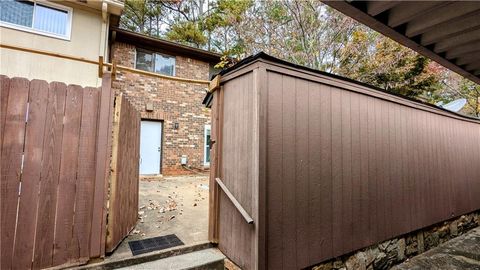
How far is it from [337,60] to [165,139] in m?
6.53

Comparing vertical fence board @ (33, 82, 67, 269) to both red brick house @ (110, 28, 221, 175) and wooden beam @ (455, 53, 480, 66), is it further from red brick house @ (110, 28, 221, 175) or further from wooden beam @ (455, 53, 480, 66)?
red brick house @ (110, 28, 221, 175)

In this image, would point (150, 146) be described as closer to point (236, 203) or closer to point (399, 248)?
point (236, 203)

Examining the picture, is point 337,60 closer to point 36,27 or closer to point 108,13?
point 108,13

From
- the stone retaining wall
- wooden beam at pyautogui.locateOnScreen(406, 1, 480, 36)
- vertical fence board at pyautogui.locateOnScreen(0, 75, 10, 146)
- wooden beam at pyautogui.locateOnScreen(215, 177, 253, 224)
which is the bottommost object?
the stone retaining wall

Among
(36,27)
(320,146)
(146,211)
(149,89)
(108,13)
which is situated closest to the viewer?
(320,146)

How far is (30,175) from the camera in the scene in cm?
224

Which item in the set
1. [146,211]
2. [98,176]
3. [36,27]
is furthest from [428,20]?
[36,27]

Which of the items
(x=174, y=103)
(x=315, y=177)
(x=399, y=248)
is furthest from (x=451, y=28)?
(x=174, y=103)

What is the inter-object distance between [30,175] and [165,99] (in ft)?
22.4

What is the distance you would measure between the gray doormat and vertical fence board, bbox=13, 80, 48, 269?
0.98m

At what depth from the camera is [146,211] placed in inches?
175

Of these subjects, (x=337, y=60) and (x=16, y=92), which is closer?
(x=16, y=92)

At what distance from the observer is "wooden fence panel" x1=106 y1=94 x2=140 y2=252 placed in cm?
272

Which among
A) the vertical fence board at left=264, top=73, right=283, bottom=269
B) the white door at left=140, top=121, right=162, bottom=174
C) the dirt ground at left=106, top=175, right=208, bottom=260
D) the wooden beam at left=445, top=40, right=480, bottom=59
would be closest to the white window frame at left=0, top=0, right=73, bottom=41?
the white door at left=140, top=121, right=162, bottom=174
